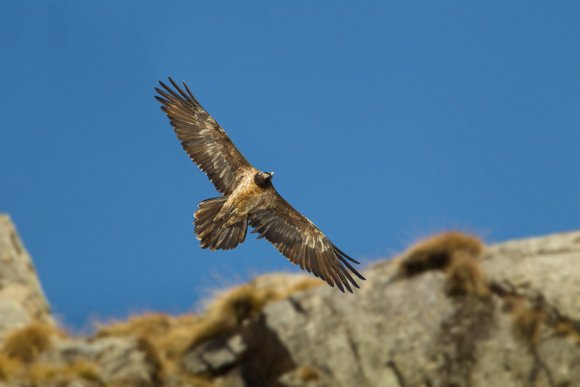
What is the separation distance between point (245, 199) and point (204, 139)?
124cm

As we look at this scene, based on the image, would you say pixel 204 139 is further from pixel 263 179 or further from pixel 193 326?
pixel 193 326

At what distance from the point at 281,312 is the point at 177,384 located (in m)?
2.66

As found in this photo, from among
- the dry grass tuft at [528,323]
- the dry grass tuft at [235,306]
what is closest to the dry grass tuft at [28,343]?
the dry grass tuft at [235,306]

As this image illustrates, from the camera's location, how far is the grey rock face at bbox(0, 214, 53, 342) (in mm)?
21016

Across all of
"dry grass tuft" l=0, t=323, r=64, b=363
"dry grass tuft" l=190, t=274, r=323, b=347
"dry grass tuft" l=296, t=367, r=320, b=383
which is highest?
"dry grass tuft" l=190, t=274, r=323, b=347

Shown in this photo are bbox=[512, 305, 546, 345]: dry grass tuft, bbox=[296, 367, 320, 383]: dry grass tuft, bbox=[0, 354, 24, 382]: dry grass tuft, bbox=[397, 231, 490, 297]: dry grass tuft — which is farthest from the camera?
bbox=[397, 231, 490, 297]: dry grass tuft

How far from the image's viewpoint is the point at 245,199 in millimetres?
12469

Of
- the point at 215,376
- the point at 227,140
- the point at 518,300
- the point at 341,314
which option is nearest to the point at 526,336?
the point at 518,300

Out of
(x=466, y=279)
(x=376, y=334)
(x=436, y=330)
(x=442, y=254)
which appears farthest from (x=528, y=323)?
(x=376, y=334)

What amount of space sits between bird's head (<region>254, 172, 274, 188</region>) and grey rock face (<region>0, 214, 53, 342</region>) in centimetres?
999

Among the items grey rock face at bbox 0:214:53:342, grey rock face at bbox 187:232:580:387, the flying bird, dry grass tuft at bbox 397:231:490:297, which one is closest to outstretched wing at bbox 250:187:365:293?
the flying bird

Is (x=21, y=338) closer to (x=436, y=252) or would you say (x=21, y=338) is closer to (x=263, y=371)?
(x=263, y=371)

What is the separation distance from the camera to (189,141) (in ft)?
43.1

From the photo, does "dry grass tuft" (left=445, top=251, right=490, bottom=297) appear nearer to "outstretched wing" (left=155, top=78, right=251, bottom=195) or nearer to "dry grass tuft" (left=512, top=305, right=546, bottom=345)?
"dry grass tuft" (left=512, top=305, right=546, bottom=345)
